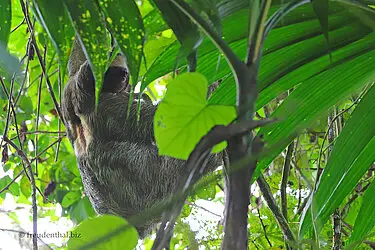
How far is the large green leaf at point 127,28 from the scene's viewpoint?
0.78 meters

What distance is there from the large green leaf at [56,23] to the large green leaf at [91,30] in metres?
0.03

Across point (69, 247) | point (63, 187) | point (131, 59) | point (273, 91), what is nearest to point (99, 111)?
point (63, 187)

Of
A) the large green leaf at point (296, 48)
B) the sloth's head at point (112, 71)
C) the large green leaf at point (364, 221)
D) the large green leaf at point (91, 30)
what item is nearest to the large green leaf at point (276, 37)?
the large green leaf at point (296, 48)

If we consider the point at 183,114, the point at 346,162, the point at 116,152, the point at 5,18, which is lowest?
the point at 183,114

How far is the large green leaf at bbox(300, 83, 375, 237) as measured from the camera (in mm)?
1225

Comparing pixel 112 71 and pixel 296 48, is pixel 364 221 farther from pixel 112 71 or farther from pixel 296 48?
pixel 112 71

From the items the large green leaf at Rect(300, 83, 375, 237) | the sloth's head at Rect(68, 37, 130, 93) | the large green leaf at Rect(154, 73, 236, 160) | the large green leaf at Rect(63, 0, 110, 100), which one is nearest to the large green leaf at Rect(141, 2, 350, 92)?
the large green leaf at Rect(300, 83, 375, 237)

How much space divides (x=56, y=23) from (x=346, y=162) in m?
0.72

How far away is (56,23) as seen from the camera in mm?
769

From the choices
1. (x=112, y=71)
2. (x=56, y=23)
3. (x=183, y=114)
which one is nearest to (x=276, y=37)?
(x=56, y=23)

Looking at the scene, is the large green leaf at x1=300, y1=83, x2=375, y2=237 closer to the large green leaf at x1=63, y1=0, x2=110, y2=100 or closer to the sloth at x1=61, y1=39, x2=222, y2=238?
the large green leaf at x1=63, y1=0, x2=110, y2=100

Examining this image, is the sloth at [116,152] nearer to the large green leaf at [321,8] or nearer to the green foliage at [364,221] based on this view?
the green foliage at [364,221]

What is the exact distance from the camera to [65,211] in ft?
9.49

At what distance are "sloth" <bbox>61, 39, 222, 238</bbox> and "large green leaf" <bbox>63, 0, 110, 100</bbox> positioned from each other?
1.32 metres
